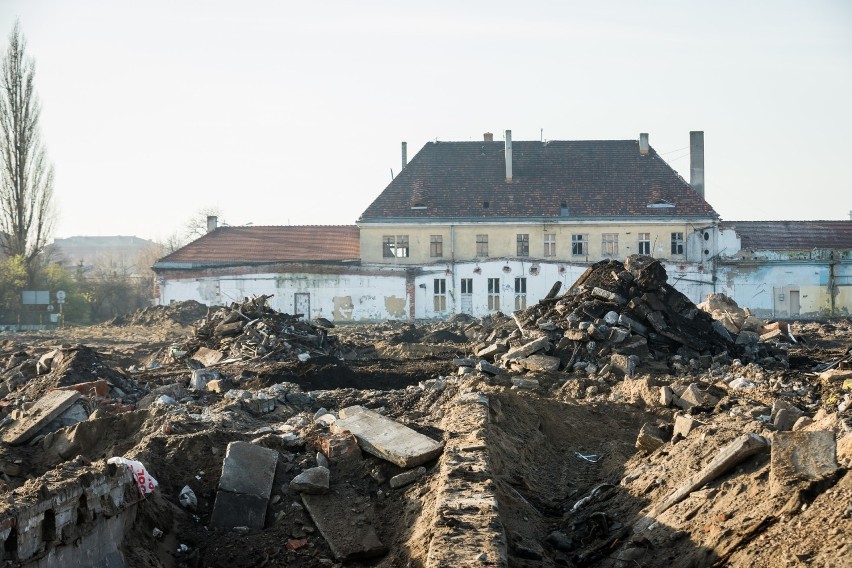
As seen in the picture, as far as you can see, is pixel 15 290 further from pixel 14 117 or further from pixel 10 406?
pixel 10 406

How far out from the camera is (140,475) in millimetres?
8750

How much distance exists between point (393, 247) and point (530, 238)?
21.8 feet

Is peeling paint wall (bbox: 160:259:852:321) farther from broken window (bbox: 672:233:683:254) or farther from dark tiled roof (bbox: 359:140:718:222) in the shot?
dark tiled roof (bbox: 359:140:718:222)

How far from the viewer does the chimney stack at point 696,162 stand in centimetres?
4772

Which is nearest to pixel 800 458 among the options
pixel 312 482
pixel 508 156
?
pixel 312 482

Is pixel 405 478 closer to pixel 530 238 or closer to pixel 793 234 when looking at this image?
pixel 530 238

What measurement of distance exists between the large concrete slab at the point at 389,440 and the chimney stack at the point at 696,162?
1567 inches

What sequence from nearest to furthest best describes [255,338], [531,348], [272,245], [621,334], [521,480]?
[521,480] < [531,348] < [621,334] < [255,338] < [272,245]

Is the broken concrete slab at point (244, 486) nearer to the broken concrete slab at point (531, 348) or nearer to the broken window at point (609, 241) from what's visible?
the broken concrete slab at point (531, 348)

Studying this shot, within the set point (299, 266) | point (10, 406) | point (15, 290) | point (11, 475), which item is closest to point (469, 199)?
point (299, 266)

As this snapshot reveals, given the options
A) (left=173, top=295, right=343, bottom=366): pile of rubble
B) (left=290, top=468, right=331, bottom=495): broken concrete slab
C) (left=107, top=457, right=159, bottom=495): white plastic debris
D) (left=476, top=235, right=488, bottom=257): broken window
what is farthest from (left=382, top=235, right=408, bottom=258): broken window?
(left=107, top=457, right=159, bottom=495): white plastic debris

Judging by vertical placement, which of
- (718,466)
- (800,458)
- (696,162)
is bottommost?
(718,466)

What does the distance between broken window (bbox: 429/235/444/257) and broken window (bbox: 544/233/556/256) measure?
5.04m

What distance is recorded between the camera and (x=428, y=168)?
4644 cm
